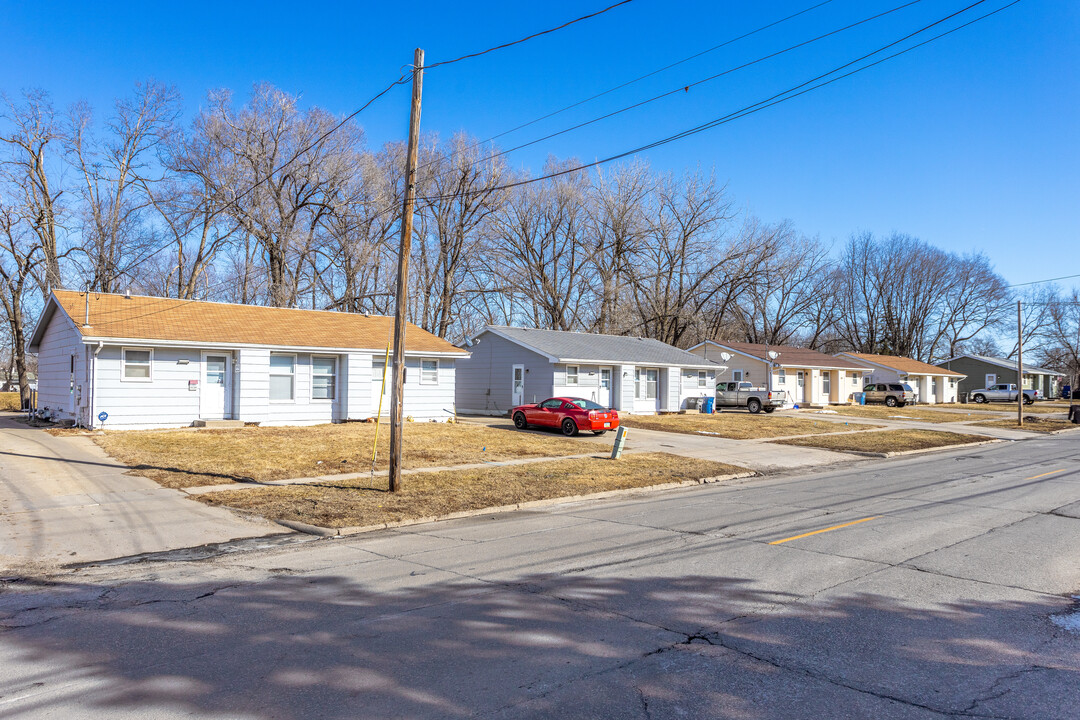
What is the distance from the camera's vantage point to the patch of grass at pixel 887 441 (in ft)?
78.0

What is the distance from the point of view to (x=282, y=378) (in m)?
23.7

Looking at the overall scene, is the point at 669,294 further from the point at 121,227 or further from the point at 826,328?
the point at 121,227

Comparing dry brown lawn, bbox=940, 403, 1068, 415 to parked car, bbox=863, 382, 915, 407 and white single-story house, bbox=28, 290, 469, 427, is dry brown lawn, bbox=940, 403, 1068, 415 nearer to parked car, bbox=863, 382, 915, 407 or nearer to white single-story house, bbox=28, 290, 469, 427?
parked car, bbox=863, 382, 915, 407

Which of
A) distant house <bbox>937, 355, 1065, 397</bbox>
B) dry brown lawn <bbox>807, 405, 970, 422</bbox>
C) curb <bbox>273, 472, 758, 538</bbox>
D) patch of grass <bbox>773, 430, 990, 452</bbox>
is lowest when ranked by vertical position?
curb <bbox>273, 472, 758, 538</bbox>

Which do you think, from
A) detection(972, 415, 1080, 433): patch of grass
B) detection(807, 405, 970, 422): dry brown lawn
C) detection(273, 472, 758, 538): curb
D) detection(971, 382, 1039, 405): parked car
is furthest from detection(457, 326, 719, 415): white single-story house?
detection(971, 382, 1039, 405): parked car

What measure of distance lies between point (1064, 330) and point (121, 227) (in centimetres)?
10614

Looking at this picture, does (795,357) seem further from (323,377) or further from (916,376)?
(323,377)

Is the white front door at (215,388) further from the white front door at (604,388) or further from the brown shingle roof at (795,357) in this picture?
the brown shingle roof at (795,357)

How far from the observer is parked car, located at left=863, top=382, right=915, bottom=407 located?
2050 inches

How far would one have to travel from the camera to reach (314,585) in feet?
23.0

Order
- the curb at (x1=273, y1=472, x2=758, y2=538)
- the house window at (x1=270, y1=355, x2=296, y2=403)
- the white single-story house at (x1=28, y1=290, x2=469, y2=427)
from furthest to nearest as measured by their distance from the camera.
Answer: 1. the house window at (x1=270, y1=355, x2=296, y2=403)
2. the white single-story house at (x1=28, y1=290, x2=469, y2=427)
3. the curb at (x1=273, y1=472, x2=758, y2=538)

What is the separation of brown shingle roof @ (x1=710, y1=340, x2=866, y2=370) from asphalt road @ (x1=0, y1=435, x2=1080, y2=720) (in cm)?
3691

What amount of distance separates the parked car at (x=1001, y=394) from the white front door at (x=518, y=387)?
52054mm

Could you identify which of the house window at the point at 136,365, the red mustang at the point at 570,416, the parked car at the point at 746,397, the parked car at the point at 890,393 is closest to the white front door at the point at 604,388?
the red mustang at the point at 570,416
